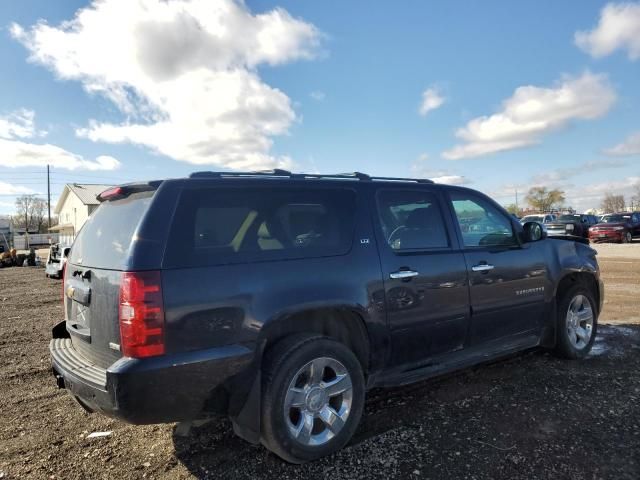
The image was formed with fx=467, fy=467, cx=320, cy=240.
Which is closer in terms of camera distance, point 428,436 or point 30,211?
point 428,436

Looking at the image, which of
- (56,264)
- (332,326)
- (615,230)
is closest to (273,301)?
(332,326)

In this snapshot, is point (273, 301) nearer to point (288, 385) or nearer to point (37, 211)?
point (288, 385)

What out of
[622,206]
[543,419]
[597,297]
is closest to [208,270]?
[543,419]

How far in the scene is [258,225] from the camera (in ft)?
10.4

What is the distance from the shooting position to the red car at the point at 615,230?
25.8m

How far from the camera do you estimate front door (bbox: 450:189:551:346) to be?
4.21 meters

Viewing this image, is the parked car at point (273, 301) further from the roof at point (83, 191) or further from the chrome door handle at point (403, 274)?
the roof at point (83, 191)

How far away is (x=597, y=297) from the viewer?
5.49 meters

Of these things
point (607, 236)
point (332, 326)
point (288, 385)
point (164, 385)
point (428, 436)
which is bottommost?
point (428, 436)

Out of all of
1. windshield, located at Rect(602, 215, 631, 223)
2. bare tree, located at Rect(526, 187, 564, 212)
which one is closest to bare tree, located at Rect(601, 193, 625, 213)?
bare tree, located at Rect(526, 187, 564, 212)

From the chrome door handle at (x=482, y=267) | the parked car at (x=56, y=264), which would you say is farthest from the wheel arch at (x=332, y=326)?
the parked car at (x=56, y=264)

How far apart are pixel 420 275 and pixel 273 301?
135cm

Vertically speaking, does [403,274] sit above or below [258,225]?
below

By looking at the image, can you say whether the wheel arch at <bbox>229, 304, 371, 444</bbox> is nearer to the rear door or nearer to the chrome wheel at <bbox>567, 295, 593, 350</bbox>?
the rear door
